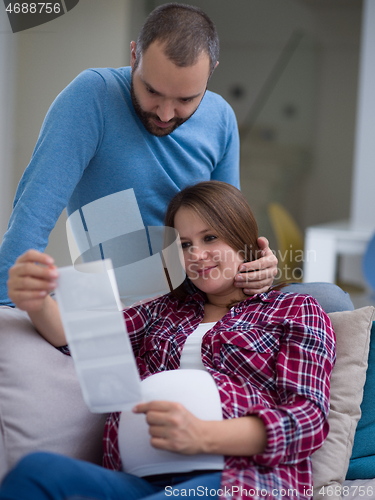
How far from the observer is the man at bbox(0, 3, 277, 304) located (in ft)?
4.43

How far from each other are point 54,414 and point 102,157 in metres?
0.67

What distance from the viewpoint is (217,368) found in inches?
47.2

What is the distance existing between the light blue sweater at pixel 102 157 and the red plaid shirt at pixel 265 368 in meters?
0.30

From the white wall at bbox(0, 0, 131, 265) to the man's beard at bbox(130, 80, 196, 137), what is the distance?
1334mm

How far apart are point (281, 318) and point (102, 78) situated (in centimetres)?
77

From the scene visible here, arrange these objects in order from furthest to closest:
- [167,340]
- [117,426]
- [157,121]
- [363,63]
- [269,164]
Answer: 1. [269,164]
2. [363,63]
3. [157,121]
4. [167,340]
5. [117,426]

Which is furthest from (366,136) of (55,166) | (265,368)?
(265,368)

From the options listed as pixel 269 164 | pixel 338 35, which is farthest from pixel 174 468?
pixel 338 35

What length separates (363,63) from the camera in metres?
4.39

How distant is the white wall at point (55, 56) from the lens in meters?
2.77

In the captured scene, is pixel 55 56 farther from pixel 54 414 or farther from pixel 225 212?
pixel 54 414

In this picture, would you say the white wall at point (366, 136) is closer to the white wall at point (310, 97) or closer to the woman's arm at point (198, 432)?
the white wall at point (310, 97)

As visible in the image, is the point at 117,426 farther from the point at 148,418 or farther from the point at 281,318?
the point at 281,318

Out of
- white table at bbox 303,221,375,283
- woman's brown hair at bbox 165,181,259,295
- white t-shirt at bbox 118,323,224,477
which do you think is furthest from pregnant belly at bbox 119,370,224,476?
white table at bbox 303,221,375,283
